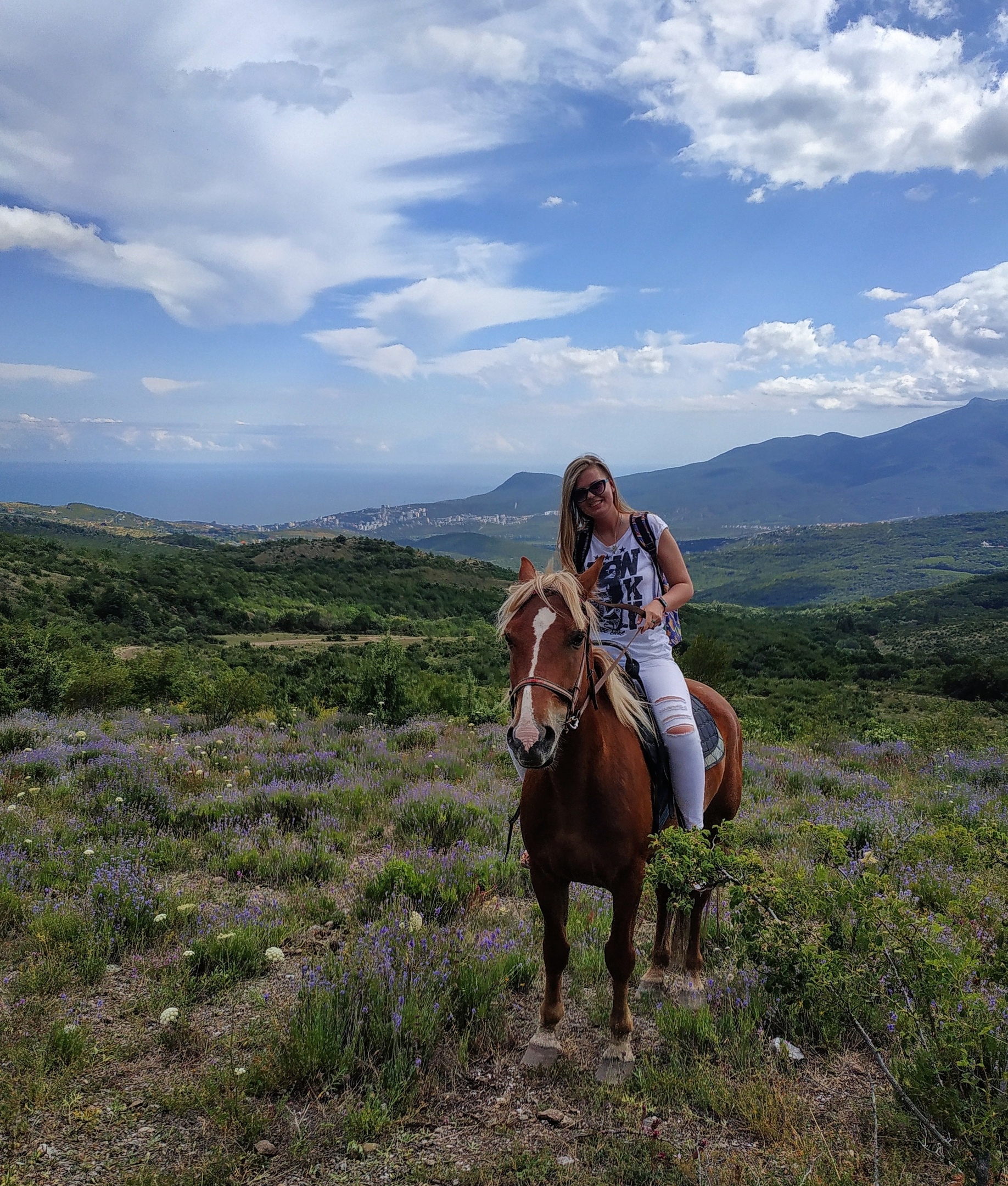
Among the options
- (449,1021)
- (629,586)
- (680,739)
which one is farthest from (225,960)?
(629,586)

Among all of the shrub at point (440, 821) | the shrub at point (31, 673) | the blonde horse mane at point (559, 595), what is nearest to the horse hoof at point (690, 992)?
the shrub at point (440, 821)

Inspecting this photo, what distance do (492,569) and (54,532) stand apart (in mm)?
80279

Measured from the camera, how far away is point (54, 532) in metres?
Result: 111

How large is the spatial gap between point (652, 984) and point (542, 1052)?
3.64 ft

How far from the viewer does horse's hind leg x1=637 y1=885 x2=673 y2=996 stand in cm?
418

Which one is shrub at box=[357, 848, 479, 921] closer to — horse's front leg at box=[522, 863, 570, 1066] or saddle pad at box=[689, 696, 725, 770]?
horse's front leg at box=[522, 863, 570, 1066]

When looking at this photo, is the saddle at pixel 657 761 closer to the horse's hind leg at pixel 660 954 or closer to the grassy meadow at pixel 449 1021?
the horse's hind leg at pixel 660 954

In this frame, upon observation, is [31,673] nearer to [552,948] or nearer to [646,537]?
[552,948]

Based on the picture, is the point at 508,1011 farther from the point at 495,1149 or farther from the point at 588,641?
the point at 588,641

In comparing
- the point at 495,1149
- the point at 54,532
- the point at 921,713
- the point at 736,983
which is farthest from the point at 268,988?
the point at 54,532

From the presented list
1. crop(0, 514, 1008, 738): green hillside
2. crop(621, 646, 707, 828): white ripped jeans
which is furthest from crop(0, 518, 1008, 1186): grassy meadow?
crop(0, 514, 1008, 738): green hillside

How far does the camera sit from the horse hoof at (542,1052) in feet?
11.1

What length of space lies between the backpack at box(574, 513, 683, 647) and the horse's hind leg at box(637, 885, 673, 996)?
5.77 feet

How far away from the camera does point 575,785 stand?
3.35 metres
